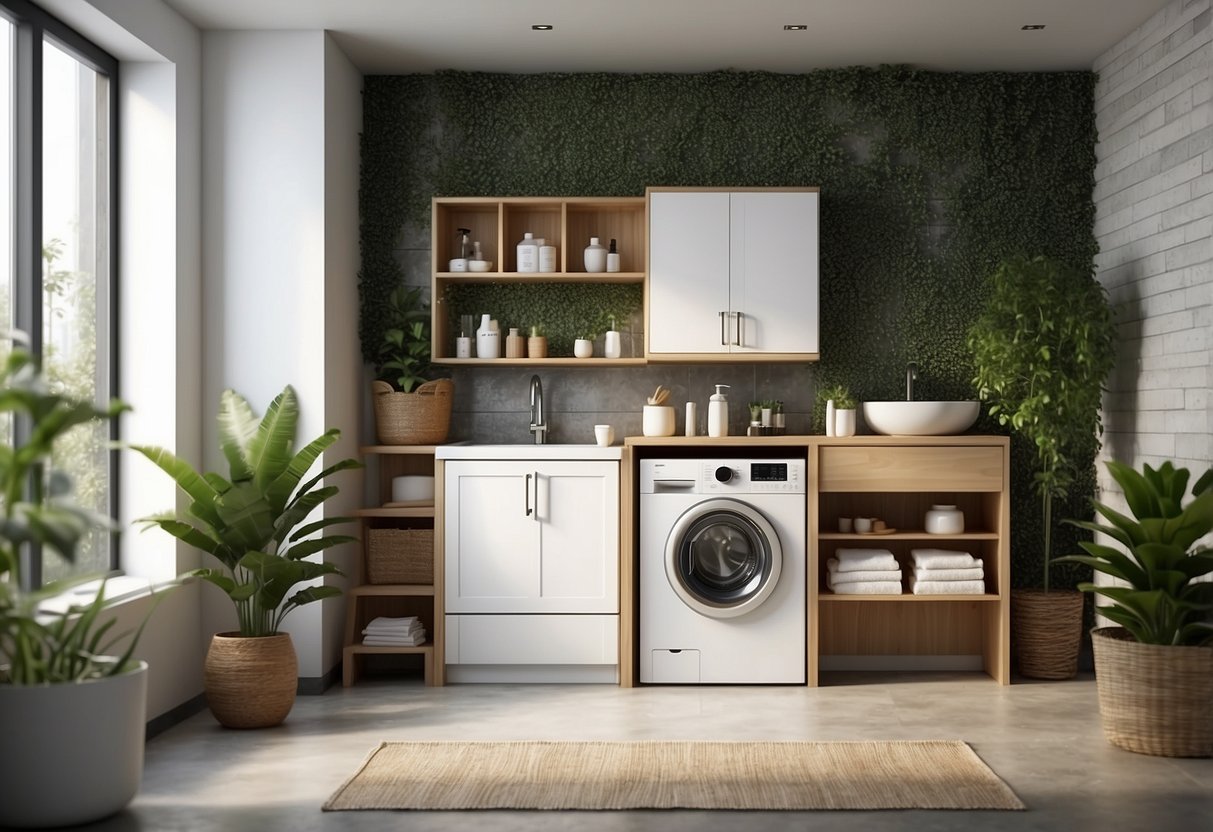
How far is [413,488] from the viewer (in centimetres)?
546

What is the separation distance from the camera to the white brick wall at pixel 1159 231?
14.9ft

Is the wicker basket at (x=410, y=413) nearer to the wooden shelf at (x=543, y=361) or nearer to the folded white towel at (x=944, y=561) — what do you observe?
the wooden shelf at (x=543, y=361)

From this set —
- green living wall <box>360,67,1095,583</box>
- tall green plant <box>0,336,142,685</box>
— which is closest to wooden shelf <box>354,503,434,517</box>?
green living wall <box>360,67,1095,583</box>

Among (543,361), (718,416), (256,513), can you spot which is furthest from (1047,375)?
(256,513)

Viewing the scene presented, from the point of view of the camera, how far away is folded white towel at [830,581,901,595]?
524cm

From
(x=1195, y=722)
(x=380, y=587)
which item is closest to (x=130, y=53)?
(x=380, y=587)

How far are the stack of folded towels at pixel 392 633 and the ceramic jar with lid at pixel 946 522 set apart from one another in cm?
234

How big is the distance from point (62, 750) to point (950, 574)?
3.59 meters

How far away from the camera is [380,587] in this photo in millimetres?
5328

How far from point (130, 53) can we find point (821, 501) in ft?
11.5

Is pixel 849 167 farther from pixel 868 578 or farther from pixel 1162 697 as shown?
pixel 1162 697

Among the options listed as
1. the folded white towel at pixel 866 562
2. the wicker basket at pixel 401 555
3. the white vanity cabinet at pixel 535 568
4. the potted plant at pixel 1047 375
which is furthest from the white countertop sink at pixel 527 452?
the potted plant at pixel 1047 375

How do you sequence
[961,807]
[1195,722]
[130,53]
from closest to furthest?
[961,807]
[1195,722]
[130,53]

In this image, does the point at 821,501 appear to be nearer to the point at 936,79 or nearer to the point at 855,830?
the point at 936,79
